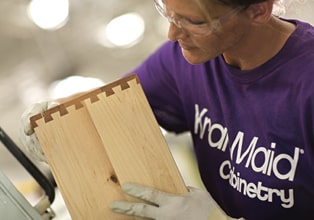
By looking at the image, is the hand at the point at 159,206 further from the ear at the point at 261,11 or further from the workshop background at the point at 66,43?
the workshop background at the point at 66,43

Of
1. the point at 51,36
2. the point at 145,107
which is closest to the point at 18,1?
the point at 51,36

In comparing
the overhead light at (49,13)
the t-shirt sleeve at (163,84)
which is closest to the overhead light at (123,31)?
the overhead light at (49,13)

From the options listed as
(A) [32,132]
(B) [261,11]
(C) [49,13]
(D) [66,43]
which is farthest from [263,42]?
(D) [66,43]

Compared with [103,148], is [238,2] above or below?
above

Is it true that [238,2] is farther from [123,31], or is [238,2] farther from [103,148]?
[123,31]

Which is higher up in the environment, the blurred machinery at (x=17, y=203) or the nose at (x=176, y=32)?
the nose at (x=176, y=32)

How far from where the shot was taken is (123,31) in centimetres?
346

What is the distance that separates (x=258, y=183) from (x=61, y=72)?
2.36 m

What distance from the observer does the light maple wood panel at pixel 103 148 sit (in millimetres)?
1086

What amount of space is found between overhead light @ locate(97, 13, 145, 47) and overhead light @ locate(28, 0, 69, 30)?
0.91 ft

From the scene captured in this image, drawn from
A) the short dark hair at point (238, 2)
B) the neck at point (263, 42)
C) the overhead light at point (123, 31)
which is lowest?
the overhead light at point (123, 31)

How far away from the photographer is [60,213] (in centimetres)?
141

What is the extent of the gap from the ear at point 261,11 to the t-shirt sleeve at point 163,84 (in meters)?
0.31

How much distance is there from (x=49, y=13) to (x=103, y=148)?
215 centimetres
